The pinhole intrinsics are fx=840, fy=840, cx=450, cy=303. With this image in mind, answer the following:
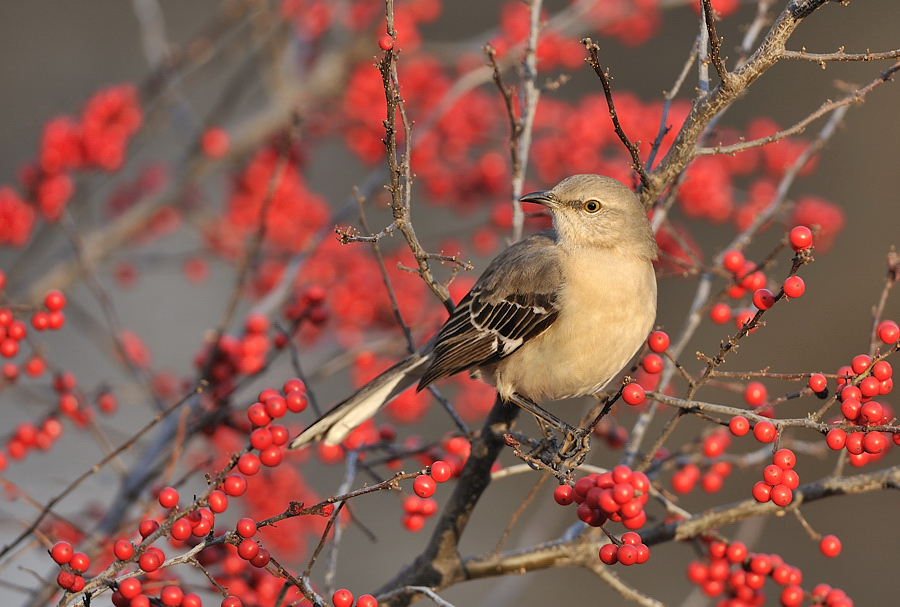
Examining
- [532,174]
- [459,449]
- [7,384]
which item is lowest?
[7,384]

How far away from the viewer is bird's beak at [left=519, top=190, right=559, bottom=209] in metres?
Answer: 3.47

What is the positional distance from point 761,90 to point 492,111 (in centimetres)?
442

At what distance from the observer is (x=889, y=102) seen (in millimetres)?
8336

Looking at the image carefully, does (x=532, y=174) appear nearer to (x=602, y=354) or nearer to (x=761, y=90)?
(x=761, y=90)

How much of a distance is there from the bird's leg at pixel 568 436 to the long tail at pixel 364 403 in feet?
1.84

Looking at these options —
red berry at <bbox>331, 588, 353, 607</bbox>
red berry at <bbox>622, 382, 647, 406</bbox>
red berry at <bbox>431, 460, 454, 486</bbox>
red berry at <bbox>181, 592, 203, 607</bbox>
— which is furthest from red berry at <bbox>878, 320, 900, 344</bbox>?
red berry at <bbox>181, 592, 203, 607</bbox>

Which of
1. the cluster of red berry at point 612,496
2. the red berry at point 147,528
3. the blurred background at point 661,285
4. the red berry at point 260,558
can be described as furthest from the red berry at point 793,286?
the blurred background at point 661,285

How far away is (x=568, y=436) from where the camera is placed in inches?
95.7

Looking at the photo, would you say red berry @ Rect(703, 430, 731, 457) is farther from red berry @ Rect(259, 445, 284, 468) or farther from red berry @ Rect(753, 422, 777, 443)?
red berry @ Rect(259, 445, 284, 468)

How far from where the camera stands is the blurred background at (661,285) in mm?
7469

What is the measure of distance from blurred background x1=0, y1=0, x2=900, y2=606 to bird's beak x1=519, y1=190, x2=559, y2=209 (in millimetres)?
2591

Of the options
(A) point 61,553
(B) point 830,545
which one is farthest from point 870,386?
(A) point 61,553

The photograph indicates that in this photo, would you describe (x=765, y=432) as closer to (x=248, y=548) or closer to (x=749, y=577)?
(x=749, y=577)

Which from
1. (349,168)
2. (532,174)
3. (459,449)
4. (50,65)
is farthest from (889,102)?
(50,65)
